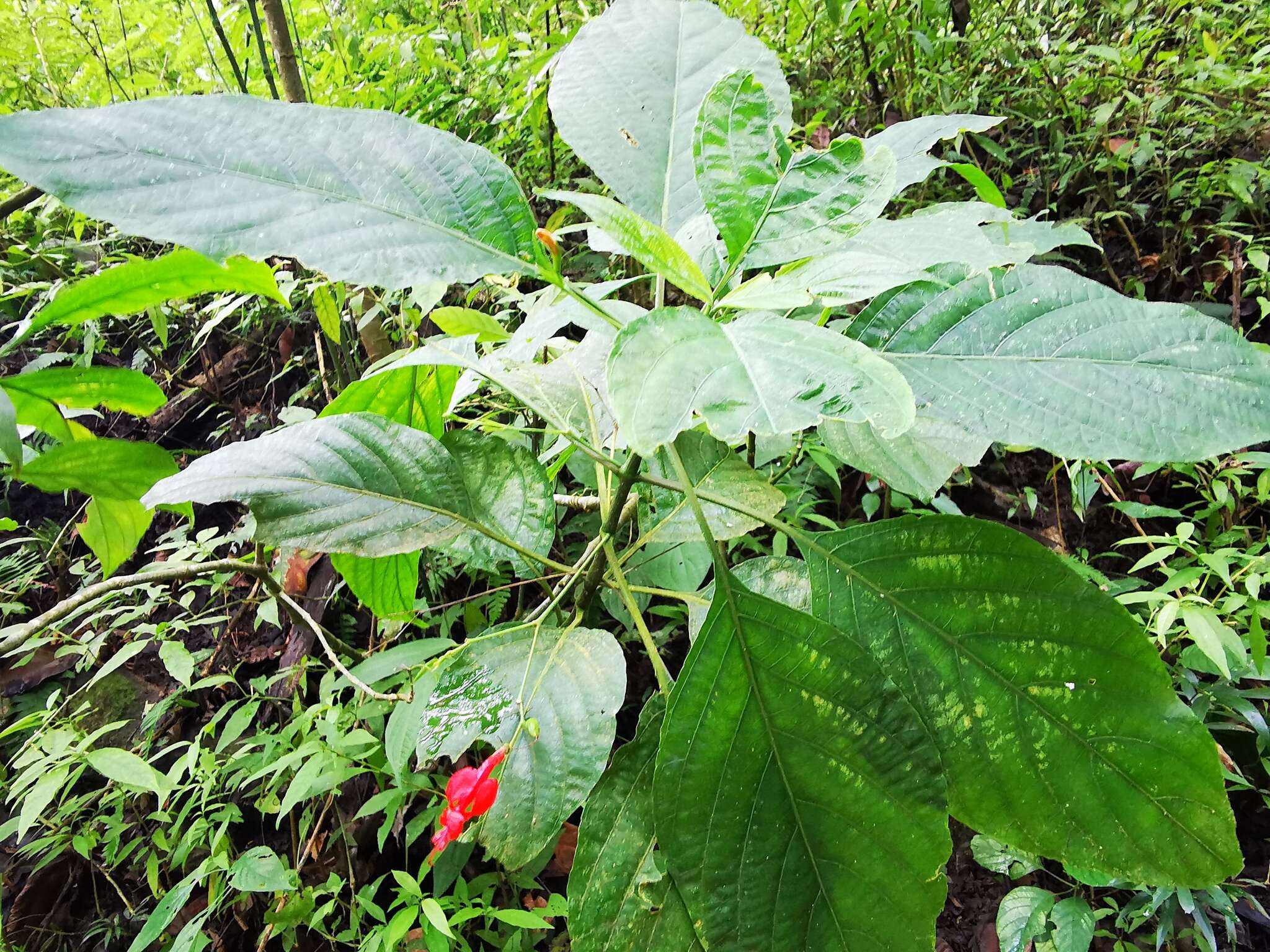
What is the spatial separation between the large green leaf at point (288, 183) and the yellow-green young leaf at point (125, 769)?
858mm

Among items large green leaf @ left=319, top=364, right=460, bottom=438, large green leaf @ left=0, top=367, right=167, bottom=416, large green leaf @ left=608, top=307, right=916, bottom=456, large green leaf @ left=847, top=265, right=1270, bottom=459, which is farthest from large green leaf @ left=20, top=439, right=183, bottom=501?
large green leaf @ left=847, top=265, right=1270, bottom=459

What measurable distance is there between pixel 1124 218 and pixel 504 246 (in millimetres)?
2012

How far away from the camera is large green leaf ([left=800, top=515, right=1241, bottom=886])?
0.40 m

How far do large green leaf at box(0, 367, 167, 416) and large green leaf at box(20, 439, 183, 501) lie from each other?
0.14 ft

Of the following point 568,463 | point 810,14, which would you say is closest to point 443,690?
point 568,463

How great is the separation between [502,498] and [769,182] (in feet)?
1.15

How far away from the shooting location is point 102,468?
1.93ft

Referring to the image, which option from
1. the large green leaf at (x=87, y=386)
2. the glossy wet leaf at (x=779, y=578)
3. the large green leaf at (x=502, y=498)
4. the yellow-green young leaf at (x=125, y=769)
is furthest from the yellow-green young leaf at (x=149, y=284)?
the yellow-green young leaf at (x=125, y=769)

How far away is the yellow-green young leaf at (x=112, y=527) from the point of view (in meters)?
0.68

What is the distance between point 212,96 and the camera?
1.25 feet

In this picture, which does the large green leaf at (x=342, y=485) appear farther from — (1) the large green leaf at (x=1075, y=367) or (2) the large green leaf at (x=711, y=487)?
(1) the large green leaf at (x=1075, y=367)

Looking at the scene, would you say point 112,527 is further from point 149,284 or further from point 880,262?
point 880,262

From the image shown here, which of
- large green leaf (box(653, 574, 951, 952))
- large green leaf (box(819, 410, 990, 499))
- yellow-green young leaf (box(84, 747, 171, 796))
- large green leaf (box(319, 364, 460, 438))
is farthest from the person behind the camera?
yellow-green young leaf (box(84, 747, 171, 796))

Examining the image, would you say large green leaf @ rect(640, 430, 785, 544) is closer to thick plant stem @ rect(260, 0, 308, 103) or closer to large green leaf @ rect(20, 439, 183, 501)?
large green leaf @ rect(20, 439, 183, 501)
